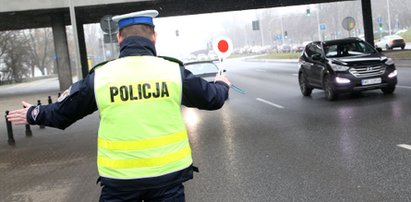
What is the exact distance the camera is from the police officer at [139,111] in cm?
284

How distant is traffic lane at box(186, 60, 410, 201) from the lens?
19.8ft

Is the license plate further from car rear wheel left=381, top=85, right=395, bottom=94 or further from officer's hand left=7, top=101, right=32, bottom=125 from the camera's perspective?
officer's hand left=7, top=101, right=32, bottom=125

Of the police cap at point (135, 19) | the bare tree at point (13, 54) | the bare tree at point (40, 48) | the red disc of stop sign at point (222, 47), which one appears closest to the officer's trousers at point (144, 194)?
the police cap at point (135, 19)

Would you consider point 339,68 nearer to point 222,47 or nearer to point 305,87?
point 305,87

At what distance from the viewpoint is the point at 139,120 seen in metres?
2.85

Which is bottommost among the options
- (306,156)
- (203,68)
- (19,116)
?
(306,156)

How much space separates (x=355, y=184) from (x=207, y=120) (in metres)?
7.81

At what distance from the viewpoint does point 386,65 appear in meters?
14.8

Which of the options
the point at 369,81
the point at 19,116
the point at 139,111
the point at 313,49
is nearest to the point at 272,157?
the point at 19,116

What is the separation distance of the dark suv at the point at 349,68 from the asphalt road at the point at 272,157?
48 centimetres

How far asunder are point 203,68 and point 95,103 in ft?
52.4

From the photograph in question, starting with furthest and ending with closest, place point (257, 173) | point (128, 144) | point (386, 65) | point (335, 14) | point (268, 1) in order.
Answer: point (335, 14) → point (268, 1) → point (386, 65) → point (257, 173) → point (128, 144)

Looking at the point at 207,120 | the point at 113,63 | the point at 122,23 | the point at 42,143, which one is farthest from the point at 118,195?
the point at 207,120

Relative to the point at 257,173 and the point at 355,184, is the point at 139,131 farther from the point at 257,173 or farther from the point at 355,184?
the point at 257,173
